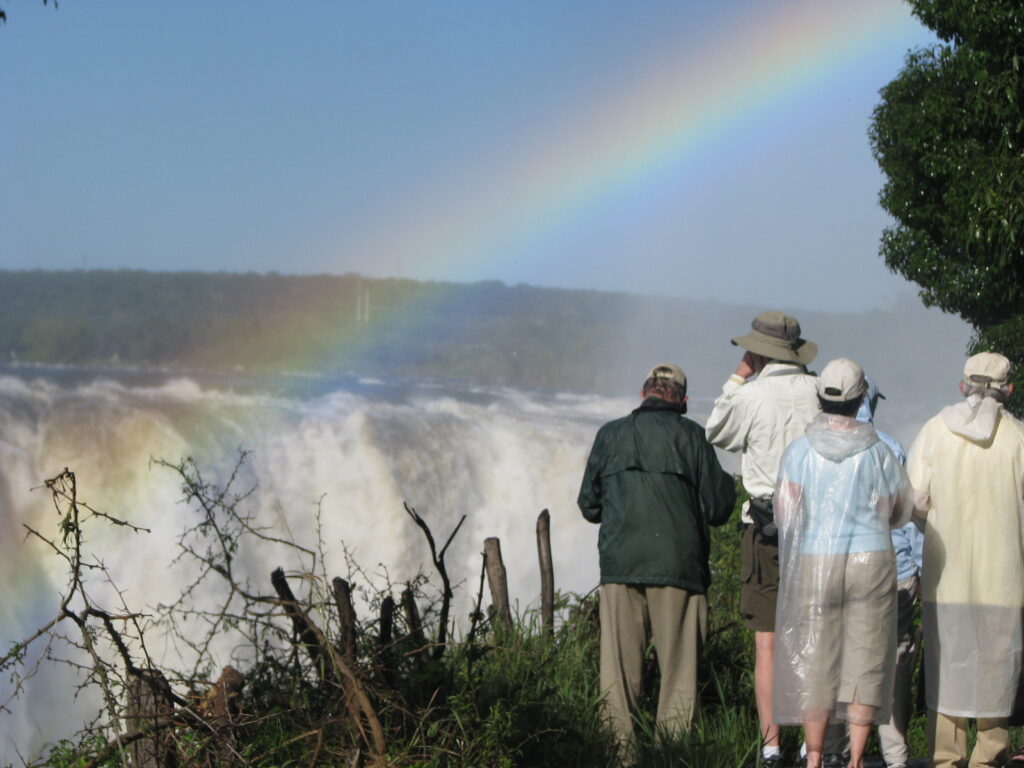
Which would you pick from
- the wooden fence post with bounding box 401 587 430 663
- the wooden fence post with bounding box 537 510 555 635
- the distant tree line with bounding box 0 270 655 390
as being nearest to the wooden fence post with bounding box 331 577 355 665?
the wooden fence post with bounding box 401 587 430 663

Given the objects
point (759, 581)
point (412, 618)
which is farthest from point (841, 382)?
point (412, 618)

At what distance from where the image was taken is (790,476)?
4566 millimetres

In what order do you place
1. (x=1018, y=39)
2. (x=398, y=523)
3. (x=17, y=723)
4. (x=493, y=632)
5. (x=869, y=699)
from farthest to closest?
(x=398, y=523) → (x=17, y=723) → (x=1018, y=39) → (x=493, y=632) → (x=869, y=699)

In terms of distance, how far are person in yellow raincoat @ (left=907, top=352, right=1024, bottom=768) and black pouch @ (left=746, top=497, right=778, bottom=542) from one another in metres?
0.56

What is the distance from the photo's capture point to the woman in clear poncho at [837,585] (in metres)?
4.44

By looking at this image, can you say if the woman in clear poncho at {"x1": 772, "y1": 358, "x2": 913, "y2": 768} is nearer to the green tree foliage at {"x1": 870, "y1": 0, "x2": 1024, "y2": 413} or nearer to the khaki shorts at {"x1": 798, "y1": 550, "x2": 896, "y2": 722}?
the khaki shorts at {"x1": 798, "y1": 550, "x2": 896, "y2": 722}

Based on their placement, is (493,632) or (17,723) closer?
(493,632)

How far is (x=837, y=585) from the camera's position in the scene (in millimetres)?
4430

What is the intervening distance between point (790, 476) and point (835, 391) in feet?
1.15

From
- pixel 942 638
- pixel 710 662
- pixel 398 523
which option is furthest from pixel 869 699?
pixel 398 523

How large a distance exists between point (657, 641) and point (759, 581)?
54 cm

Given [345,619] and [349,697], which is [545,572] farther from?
[349,697]

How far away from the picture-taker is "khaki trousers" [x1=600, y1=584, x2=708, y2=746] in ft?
17.1

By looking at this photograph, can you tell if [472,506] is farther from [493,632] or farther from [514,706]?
[514,706]
